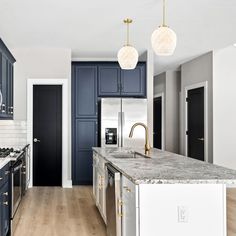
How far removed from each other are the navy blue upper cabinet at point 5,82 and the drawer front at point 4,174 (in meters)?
1.16

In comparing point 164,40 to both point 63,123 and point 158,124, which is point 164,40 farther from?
point 158,124

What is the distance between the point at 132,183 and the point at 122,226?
1.77ft

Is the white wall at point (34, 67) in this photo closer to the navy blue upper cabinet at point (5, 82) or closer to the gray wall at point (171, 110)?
the navy blue upper cabinet at point (5, 82)

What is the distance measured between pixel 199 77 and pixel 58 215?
4411 millimetres

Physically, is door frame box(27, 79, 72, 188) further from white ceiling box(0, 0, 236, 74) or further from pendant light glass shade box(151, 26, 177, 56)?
pendant light glass shade box(151, 26, 177, 56)

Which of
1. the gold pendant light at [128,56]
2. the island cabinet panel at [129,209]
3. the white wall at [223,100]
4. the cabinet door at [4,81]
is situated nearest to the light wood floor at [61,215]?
the white wall at [223,100]

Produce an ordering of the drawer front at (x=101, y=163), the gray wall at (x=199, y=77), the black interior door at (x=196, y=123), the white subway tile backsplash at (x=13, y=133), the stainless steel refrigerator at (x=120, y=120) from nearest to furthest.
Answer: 1. the drawer front at (x=101, y=163)
2. the white subway tile backsplash at (x=13, y=133)
3. the stainless steel refrigerator at (x=120, y=120)
4. the gray wall at (x=199, y=77)
5. the black interior door at (x=196, y=123)

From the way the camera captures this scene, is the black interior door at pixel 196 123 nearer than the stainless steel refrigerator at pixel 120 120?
No

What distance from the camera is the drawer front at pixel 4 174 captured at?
317 cm

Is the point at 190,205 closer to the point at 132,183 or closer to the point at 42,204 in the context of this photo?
the point at 132,183

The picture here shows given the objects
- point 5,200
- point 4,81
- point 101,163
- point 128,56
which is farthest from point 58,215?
point 128,56

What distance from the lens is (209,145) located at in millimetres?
7121

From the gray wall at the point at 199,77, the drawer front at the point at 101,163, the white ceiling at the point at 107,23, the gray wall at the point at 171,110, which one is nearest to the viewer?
the drawer front at the point at 101,163

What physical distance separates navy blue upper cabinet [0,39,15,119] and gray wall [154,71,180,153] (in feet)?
16.2
